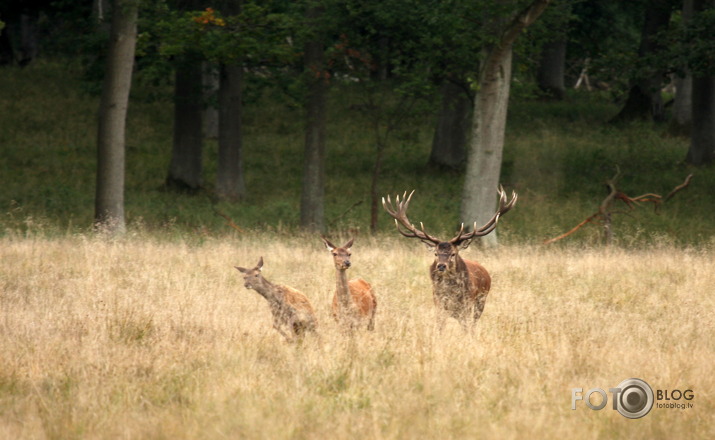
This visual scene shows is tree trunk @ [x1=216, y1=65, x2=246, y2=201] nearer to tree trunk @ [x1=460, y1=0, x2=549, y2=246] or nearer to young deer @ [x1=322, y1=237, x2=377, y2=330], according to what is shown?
tree trunk @ [x1=460, y1=0, x2=549, y2=246]

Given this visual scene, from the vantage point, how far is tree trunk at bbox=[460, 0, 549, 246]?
16.7 metres

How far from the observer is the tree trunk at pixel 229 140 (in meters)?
23.2

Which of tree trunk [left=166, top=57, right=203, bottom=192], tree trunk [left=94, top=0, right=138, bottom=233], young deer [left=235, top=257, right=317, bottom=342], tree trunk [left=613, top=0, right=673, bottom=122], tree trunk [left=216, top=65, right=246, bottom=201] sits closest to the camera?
young deer [left=235, top=257, right=317, bottom=342]

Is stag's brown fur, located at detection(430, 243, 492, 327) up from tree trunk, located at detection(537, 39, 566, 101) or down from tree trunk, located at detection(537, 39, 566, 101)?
down

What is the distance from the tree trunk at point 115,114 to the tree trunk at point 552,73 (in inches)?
837

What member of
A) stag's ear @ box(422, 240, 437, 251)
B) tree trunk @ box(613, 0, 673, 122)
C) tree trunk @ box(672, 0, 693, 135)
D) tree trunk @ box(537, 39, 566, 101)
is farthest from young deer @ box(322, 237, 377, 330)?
tree trunk @ box(537, 39, 566, 101)

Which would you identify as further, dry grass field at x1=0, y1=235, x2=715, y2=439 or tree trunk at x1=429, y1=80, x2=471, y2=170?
tree trunk at x1=429, y1=80, x2=471, y2=170

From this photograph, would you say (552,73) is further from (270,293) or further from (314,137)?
(270,293)

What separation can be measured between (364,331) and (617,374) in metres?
2.39

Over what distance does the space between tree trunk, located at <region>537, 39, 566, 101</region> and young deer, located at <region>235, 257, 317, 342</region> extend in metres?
27.0

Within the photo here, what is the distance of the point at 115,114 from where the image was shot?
643 inches

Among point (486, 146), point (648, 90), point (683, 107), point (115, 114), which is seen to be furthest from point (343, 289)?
point (683, 107)

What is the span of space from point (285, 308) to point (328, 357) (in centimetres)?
122

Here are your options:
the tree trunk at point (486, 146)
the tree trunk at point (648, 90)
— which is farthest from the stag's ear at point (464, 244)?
the tree trunk at point (648, 90)
